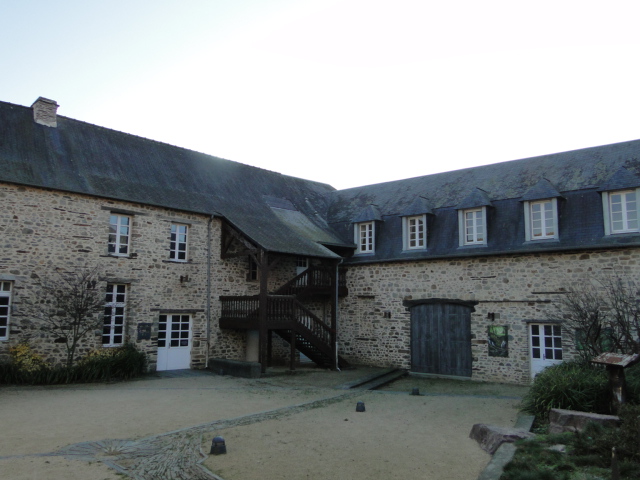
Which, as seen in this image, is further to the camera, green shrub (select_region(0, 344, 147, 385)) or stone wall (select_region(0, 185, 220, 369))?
stone wall (select_region(0, 185, 220, 369))

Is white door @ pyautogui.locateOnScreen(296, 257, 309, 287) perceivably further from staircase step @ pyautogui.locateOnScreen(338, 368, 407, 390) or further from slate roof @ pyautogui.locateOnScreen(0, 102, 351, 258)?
staircase step @ pyautogui.locateOnScreen(338, 368, 407, 390)

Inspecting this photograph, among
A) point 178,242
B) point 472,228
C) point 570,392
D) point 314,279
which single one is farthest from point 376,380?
point 178,242

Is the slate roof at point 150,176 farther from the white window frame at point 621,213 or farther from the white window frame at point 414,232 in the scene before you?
the white window frame at point 621,213

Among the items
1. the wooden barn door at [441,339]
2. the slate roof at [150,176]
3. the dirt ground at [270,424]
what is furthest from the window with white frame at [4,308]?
the wooden barn door at [441,339]

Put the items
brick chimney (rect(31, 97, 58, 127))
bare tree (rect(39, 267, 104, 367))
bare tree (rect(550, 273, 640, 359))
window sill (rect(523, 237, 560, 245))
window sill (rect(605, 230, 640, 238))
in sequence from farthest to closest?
brick chimney (rect(31, 97, 58, 127)), window sill (rect(523, 237, 560, 245)), window sill (rect(605, 230, 640, 238)), bare tree (rect(39, 267, 104, 367)), bare tree (rect(550, 273, 640, 359))

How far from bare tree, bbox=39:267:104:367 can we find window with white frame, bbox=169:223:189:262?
8.86 feet

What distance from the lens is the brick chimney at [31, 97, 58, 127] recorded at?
1510 cm

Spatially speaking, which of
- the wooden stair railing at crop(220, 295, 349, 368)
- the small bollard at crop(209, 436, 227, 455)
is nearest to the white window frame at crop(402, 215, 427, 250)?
the wooden stair railing at crop(220, 295, 349, 368)

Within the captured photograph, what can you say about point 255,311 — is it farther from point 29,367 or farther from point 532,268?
point 532,268

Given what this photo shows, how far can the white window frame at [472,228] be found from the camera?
15.9 meters

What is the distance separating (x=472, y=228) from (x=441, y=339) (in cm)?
359

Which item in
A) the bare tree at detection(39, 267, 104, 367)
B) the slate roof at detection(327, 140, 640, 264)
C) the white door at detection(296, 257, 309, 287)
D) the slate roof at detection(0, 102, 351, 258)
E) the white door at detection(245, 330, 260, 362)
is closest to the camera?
the bare tree at detection(39, 267, 104, 367)

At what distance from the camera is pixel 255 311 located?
1543cm

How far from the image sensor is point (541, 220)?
588 inches
